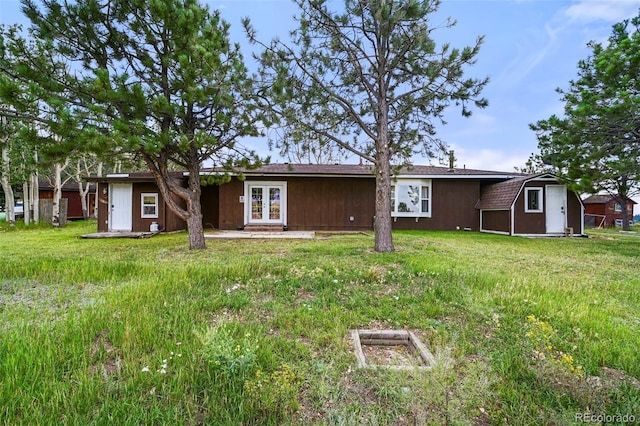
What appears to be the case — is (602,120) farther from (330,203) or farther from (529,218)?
(330,203)

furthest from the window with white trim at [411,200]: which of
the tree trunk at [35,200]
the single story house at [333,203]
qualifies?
the tree trunk at [35,200]

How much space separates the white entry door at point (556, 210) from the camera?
11.6m

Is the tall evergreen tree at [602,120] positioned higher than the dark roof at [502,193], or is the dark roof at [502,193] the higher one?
the tall evergreen tree at [602,120]

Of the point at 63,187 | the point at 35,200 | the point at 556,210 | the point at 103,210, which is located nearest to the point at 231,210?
the point at 103,210

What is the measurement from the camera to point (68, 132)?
17.9ft

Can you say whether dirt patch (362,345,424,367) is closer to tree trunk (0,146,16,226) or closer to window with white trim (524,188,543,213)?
window with white trim (524,188,543,213)

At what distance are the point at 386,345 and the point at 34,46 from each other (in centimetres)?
894

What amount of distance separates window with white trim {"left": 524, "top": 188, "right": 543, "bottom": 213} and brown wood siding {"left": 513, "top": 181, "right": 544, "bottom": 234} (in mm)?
118

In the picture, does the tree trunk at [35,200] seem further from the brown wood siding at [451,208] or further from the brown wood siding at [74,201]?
the brown wood siding at [451,208]

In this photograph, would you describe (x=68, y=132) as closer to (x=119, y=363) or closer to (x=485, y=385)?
(x=119, y=363)

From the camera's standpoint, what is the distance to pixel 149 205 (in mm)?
12047

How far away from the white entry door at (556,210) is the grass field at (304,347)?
7992mm

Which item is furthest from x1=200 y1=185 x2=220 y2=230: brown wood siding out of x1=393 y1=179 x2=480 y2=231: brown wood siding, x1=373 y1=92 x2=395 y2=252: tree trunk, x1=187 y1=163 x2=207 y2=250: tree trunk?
x1=373 y1=92 x2=395 y2=252: tree trunk

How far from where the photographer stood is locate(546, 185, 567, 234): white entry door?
11.6 metres
